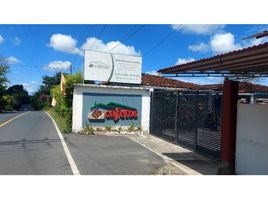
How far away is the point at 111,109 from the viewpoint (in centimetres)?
1641

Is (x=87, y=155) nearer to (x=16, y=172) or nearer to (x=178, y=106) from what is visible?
(x=16, y=172)

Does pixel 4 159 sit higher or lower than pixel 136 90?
lower

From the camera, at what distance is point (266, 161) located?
6.83 m

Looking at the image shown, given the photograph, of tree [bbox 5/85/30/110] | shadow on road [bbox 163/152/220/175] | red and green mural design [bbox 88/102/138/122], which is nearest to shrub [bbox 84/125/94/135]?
red and green mural design [bbox 88/102/138/122]

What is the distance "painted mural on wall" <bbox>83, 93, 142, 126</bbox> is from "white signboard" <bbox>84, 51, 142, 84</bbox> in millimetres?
1199

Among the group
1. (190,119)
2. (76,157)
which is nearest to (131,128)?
(190,119)

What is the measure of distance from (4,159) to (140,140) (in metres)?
6.62

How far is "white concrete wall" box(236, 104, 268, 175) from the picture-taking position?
6.97 m

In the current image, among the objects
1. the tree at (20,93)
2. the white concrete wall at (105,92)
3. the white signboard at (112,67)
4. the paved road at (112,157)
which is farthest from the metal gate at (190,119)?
the tree at (20,93)

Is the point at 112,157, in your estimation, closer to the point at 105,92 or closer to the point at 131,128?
the point at 131,128

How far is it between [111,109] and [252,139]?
391 inches

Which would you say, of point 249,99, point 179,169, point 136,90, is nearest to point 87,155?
point 179,169

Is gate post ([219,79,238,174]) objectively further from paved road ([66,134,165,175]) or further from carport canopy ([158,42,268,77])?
paved road ([66,134,165,175])
